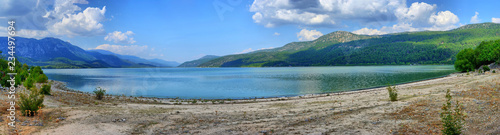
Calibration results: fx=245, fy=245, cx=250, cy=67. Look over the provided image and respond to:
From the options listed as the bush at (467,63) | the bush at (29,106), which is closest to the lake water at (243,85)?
the bush at (467,63)

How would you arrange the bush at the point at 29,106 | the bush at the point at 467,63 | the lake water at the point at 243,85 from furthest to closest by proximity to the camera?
1. the bush at the point at 467,63
2. the lake water at the point at 243,85
3. the bush at the point at 29,106

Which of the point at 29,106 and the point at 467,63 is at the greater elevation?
the point at 467,63

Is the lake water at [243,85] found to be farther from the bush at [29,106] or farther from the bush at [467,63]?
the bush at [29,106]

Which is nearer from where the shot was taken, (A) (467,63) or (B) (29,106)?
(B) (29,106)

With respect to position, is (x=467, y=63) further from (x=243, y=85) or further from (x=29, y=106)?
(x=29, y=106)

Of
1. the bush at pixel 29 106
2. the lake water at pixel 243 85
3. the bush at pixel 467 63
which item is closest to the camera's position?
the bush at pixel 29 106

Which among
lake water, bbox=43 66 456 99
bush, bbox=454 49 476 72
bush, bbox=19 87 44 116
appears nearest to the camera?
bush, bbox=19 87 44 116

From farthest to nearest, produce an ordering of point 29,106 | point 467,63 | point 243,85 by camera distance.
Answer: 1. point 467,63
2. point 243,85
3. point 29,106

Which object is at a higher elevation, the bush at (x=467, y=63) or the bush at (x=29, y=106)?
the bush at (x=467, y=63)

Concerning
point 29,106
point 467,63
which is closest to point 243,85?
point 29,106

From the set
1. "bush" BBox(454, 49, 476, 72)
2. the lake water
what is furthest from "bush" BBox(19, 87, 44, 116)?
"bush" BBox(454, 49, 476, 72)

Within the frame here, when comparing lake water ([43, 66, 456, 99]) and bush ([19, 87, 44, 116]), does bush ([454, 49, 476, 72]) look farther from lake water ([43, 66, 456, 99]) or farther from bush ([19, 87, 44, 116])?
bush ([19, 87, 44, 116])

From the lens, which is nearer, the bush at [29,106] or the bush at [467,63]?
the bush at [29,106]

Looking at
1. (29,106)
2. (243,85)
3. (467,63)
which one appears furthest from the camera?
(467,63)
